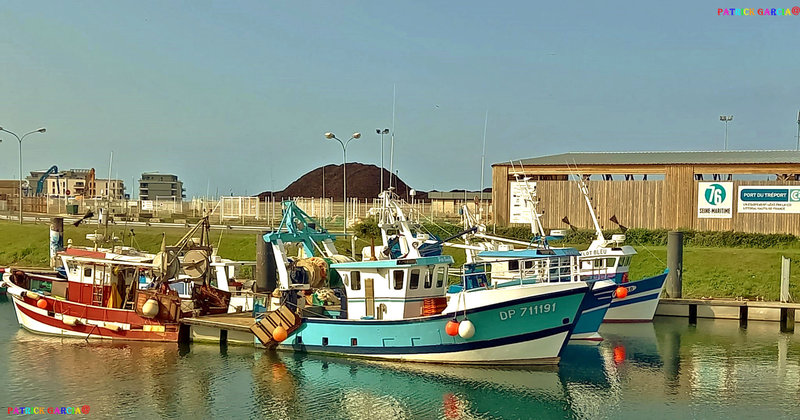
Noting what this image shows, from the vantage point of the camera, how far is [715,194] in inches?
1747

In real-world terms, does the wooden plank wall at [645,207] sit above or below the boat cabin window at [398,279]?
above

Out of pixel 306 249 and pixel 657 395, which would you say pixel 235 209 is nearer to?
pixel 306 249

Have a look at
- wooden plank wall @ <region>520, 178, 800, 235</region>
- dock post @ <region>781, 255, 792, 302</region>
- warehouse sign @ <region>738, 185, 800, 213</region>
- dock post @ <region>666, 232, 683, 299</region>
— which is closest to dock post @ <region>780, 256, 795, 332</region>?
dock post @ <region>781, 255, 792, 302</region>

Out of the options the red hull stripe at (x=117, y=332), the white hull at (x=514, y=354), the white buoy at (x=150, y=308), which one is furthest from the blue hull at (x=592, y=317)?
the white buoy at (x=150, y=308)

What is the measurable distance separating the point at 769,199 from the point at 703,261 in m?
8.28

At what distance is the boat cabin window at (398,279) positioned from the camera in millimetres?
23641

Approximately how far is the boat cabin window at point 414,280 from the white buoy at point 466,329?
200 centimetres

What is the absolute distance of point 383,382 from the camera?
2212 centimetres

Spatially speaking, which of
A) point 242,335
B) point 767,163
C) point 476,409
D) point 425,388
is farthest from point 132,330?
point 767,163

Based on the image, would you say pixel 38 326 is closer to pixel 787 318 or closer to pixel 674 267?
pixel 674 267

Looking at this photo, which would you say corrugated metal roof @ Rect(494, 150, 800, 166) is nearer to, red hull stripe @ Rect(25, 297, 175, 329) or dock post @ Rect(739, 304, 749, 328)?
dock post @ Rect(739, 304, 749, 328)

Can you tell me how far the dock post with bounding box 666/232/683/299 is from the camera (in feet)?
113

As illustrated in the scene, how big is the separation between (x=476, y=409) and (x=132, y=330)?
1314 cm

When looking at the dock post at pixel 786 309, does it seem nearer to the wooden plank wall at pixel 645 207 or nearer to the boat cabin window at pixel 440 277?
the wooden plank wall at pixel 645 207
